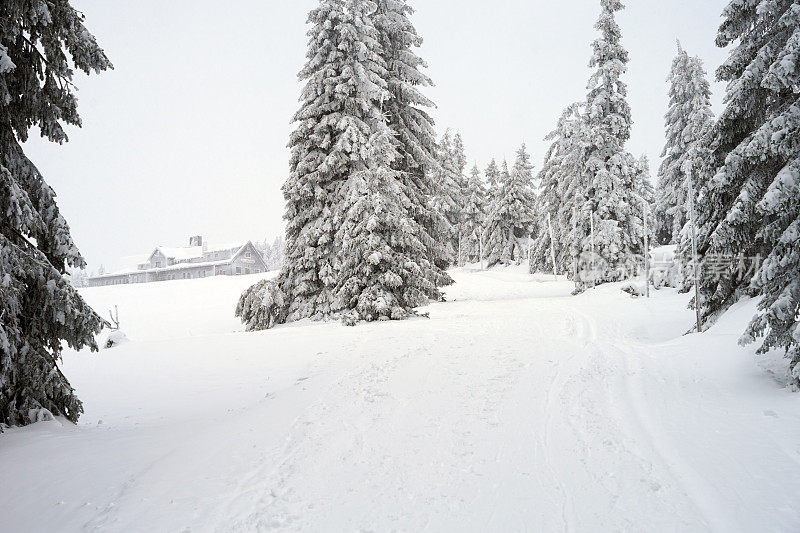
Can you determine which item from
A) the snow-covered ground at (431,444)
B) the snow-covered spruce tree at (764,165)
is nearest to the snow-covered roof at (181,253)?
the snow-covered ground at (431,444)

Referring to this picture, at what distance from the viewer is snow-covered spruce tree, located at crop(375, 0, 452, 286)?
18719mm

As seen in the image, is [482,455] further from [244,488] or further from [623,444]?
[244,488]

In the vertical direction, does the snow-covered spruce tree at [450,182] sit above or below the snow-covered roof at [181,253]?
above

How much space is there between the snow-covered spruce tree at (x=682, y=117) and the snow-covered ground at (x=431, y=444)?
2406 centimetres

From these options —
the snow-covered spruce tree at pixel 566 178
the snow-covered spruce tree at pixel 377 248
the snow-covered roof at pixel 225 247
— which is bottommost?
the snow-covered spruce tree at pixel 377 248

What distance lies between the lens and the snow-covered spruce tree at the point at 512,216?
50594 millimetres

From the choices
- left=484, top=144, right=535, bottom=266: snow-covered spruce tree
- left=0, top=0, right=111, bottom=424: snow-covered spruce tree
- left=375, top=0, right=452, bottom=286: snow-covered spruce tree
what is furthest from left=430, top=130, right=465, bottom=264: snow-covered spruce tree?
left=0, top=0, right=111, bottom=424: snow-covered spruce tree

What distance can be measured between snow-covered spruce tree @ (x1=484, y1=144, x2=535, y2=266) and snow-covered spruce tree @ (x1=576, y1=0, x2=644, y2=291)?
23266mm

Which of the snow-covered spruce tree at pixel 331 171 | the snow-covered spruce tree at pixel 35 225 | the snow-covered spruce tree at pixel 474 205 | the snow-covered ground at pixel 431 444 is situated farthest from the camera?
the snow-covered spruce tree at pixel 474 205

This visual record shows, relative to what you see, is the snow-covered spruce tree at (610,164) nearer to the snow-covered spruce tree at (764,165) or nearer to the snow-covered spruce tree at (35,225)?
the snow-covered spruce tree at (764,165)

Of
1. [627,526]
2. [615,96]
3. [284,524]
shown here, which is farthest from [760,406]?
→ [615,96]

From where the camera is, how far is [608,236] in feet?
84.1

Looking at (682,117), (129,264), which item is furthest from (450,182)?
(129,264)

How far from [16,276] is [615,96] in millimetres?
29603
